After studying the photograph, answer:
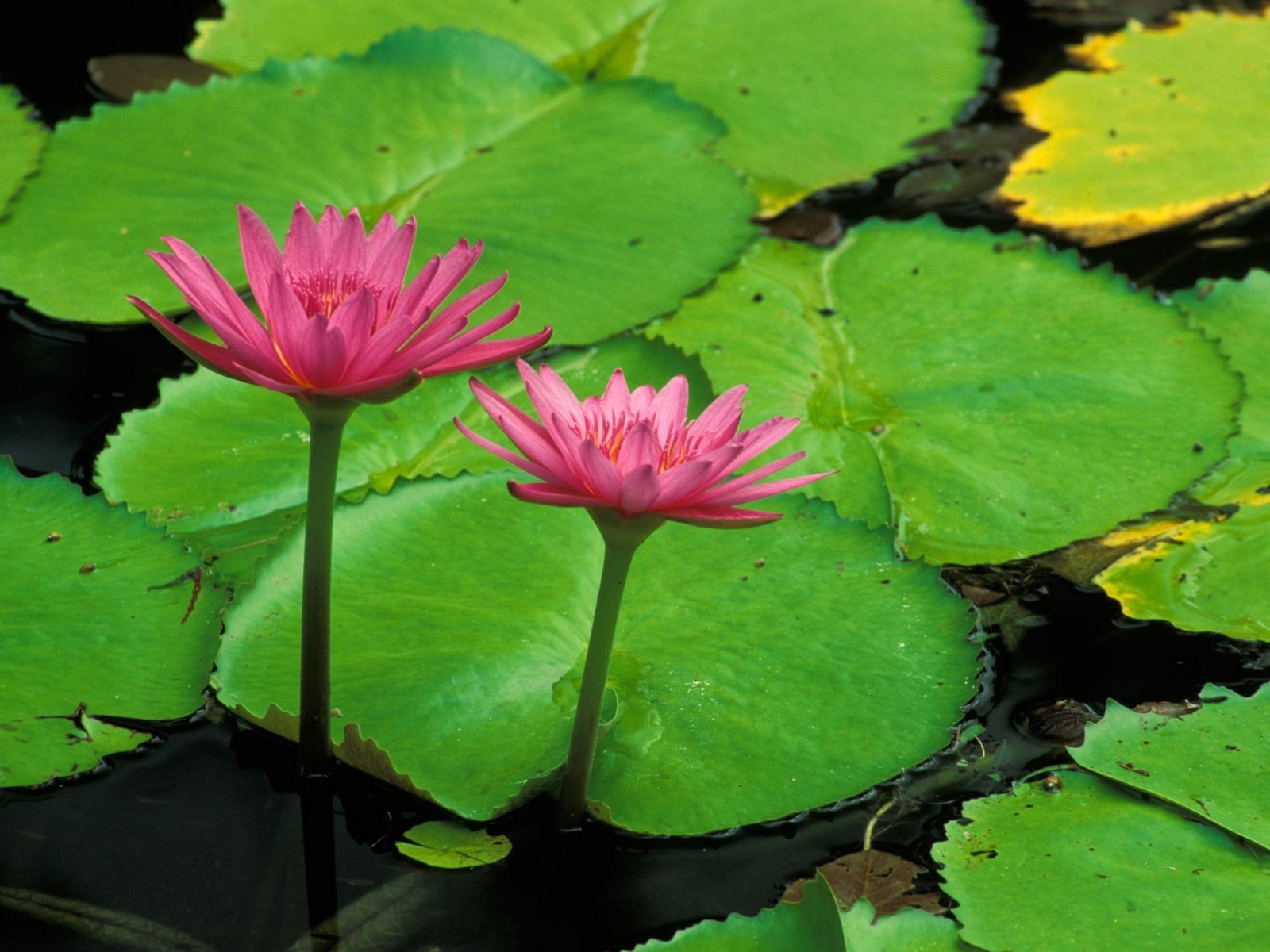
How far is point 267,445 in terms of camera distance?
7.34 feet

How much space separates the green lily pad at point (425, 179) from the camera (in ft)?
8.70

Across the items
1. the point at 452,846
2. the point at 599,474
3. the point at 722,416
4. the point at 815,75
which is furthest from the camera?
the point at 815,75

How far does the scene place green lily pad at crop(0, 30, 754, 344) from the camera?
2.65 m

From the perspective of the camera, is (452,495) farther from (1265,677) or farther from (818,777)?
(1265,677)

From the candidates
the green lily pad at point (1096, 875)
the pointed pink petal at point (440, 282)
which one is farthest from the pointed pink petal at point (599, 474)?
the green lily pad at point (1096, 875)

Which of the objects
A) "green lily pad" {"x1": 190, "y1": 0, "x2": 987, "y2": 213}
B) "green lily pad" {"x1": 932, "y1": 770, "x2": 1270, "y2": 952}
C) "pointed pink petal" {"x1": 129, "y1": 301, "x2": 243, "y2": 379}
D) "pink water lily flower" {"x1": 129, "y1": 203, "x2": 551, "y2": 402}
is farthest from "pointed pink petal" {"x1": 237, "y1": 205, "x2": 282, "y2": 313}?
"green lily pad" {"x1": 190, "y1": 0, "x2": 987, "y2": 213}

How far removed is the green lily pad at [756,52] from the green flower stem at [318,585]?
78.4 inches

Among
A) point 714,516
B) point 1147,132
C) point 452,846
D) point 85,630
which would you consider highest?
point 714,516

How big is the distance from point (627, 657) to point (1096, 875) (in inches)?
27.2

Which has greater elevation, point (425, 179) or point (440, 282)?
point (440, 282)

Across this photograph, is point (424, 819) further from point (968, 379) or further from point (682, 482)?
point (968, 379)

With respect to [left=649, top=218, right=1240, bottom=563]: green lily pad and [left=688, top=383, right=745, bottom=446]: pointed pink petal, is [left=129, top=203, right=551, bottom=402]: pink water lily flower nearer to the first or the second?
[left=688, top=383, right=745, bottom=446]: pointed pink petal

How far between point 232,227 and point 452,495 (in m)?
1.05

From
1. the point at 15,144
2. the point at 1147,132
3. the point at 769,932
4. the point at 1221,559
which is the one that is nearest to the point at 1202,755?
the point at 1221,559
